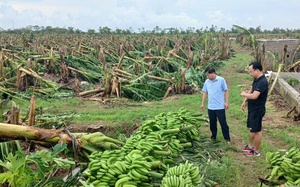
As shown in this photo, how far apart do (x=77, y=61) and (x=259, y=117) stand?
35.3 feet

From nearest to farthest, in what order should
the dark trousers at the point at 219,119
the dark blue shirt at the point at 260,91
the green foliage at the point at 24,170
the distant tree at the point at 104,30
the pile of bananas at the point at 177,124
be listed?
1. the green foliage at the point at 24,170
2. the pile of bananas at the point at 177,124
3. the dark blue shirt at the point at 260,91
4. the dark trousers at the point at 219,119
5. the distant tree at the point at 104,30

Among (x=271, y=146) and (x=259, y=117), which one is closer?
(x=259, y=117)

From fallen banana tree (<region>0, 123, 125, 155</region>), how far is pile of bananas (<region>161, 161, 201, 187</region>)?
52.7 inches

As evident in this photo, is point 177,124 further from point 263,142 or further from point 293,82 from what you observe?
point 293,82

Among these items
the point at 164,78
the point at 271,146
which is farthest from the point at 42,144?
the point at 164,78

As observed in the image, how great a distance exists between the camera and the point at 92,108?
1002cm

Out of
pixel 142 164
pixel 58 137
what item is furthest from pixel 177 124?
pixel 58 137

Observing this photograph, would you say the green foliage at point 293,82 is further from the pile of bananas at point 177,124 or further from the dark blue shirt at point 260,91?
the pile of bananas at point 177,124

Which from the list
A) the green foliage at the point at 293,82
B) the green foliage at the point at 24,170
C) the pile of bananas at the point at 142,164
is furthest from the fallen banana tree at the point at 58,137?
the green foliage at the point at 293,82

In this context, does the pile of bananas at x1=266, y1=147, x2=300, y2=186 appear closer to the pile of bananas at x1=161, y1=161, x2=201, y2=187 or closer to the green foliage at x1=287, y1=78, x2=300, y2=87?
the pile of bananas at x1=161, y1=161, x2=201, y2=187

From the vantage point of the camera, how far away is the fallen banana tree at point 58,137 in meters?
4.24

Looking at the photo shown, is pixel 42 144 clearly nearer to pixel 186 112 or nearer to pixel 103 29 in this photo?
pixel 186 112

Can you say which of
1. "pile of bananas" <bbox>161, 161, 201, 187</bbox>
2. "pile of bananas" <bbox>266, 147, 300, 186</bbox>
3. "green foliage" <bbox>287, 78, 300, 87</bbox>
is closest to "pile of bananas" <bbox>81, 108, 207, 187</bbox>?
"pile of bananas" <bbox>161, 161, 201, 187</bbox>

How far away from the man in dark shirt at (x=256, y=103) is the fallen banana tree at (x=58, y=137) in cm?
255
